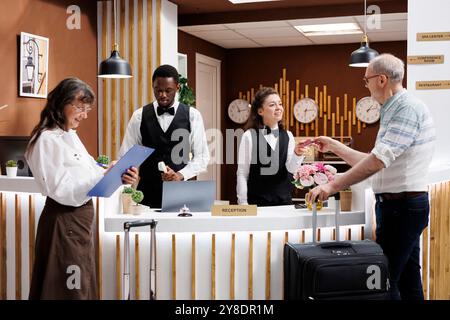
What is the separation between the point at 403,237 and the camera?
3.05 metres

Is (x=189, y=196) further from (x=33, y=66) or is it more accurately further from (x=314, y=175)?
(x=33, y=66)

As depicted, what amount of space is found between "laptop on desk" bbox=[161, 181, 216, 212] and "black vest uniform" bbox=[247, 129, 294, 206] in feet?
2.66

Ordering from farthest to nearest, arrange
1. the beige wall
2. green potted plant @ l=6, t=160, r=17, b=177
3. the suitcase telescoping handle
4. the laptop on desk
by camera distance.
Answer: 1. the beige wall
2. green potted plant @ l=6, t=160, r=17, b=177
3. the laptop on desk
4. the suitcase telescoping handle

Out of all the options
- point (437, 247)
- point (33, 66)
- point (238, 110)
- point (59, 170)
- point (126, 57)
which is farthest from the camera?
point (238, 110)

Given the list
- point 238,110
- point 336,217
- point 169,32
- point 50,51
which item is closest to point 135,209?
point 336,217

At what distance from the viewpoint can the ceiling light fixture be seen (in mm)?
8422

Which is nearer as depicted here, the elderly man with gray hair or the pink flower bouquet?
the elderly man with gray hair

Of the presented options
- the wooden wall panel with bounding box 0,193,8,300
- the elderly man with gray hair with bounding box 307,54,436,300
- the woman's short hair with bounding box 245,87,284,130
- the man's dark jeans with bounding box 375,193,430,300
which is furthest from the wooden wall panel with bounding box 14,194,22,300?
the man's dark jeans with bounding box 375,193,430,300

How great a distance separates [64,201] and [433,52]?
9.44ft

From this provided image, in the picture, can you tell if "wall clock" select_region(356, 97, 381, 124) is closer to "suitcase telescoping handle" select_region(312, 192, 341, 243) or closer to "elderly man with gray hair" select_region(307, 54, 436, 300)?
"suitcase telescoping handle" select_region(312, 192, 341, 243)

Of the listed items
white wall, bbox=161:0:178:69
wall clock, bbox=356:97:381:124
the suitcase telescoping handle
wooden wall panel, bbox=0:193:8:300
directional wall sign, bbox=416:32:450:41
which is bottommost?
wooden wall panel, bbox=0:193:8:300

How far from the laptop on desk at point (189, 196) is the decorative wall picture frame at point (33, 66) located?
10.0 feet

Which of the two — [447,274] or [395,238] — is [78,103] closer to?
[395,238]
